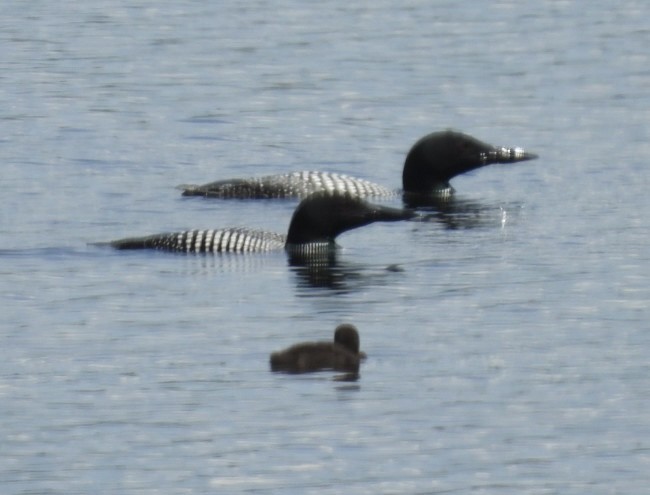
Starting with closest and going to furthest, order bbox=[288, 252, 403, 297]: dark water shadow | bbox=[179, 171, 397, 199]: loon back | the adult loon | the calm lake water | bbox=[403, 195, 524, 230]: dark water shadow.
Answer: the calm lake water, bbox=[288, 252, 403, 297]: dark water shadow, bbox=[403, 195, 524, 230]: dark water shadow, bbox=[179, 171, 397, 199]: loon back, the adult loon

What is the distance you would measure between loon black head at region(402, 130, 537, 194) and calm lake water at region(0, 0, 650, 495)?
1.09 ft

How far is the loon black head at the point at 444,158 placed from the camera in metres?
21.0

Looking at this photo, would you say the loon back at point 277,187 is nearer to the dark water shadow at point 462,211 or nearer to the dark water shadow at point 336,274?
the dark water shadow at point 462,211

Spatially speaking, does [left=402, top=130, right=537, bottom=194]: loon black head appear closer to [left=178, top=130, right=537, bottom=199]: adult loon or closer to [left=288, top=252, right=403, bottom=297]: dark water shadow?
[left=178, top=130, right=537, bottom=199]: adult loon

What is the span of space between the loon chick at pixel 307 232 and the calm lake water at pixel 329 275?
0.22 meters

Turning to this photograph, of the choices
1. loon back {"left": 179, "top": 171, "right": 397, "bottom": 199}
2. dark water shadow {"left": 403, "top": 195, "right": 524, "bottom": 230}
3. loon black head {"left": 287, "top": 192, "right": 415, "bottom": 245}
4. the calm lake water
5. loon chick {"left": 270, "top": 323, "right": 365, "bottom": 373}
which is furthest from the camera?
loon back {"left": 179, "top": 171, "right": 397, "bottom": 199}

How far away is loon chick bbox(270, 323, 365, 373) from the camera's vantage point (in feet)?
43.3

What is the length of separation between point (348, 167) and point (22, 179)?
287 cm

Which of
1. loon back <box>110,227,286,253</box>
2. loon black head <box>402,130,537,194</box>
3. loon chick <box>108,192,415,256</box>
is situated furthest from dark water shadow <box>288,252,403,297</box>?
loon black head <box>402,130,537,194</box>

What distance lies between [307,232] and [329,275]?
700 mm

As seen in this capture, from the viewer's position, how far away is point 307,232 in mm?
17234

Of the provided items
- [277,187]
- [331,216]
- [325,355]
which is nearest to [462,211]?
[277,187]

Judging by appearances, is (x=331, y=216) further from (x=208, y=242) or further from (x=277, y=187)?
(x=277, y=187)

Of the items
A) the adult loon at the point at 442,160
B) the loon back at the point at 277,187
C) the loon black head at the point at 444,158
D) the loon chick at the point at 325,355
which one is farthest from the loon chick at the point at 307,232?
the loon chick at the point at 325,355
